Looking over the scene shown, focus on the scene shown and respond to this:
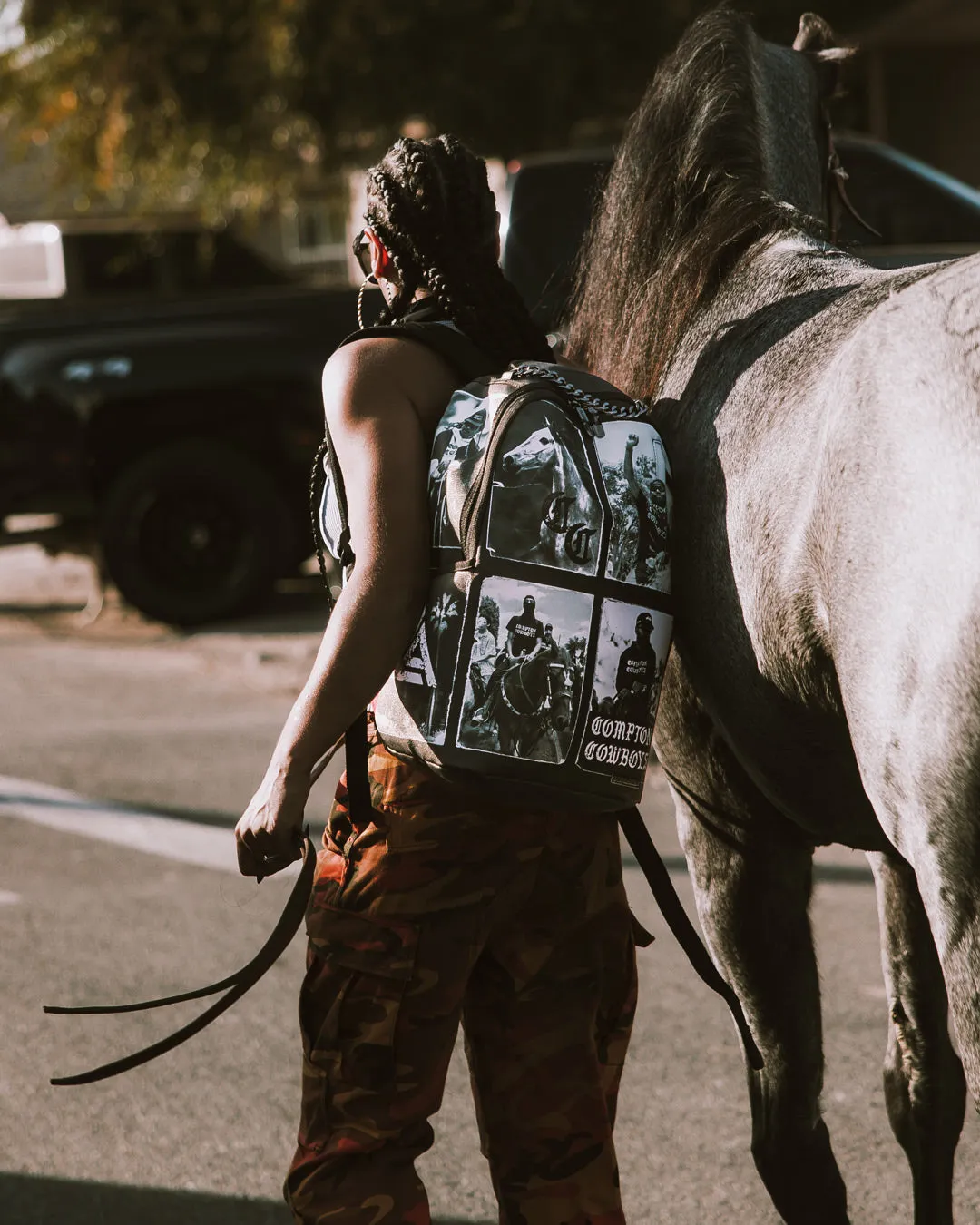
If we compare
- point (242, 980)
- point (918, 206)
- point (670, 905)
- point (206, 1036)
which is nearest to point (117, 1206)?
point (206, 1036)

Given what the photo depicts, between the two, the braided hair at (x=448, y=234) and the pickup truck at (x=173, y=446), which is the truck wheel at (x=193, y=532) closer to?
the pickup truck at (x=173, y=446)

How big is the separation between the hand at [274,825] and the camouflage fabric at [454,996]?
9cm

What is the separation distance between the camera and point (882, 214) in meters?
5.07

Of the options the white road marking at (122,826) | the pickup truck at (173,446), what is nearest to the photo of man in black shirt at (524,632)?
the white road marking at (122,826)

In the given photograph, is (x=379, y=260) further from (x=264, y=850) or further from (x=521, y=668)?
(x=264, y=850)

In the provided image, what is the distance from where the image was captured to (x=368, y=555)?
1999 mm

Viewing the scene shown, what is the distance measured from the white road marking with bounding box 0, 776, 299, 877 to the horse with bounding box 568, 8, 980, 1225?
116 inches

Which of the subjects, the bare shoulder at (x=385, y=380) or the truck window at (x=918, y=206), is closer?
the bare shoulder at (x=385, y=380)

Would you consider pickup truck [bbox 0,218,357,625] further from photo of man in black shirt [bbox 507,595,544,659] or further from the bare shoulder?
photo of man in black shirt [bbox 507,595,544,659]

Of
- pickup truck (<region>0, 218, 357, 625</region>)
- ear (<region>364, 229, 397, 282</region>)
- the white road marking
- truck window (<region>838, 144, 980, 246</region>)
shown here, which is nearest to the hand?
ear (<region>364, 229, 397, 282</region>)

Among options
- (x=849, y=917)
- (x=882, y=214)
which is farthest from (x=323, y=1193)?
(x=882, y=214)

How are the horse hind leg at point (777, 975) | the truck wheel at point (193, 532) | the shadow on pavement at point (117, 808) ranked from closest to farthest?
the horse hind leg at point (777, 975) < the shadow on pavement at point (117, 808) < the truck wheel at point (193, 532)

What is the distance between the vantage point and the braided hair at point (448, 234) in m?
2.14

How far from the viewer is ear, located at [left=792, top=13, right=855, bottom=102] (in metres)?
2.83
